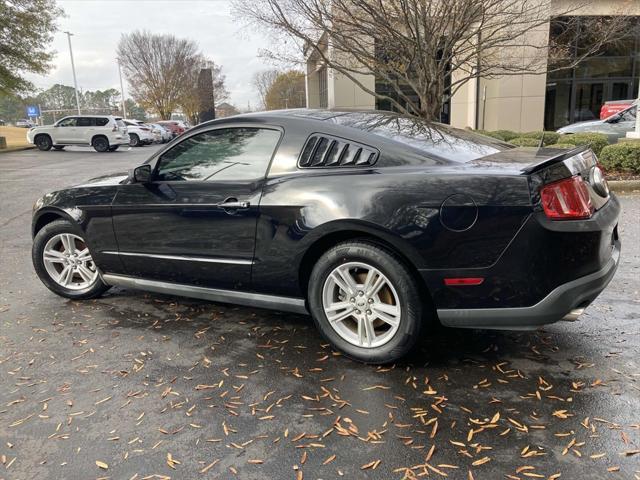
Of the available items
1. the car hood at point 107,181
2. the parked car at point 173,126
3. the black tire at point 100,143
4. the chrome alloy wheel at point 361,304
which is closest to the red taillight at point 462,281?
the chrome alloy wheel at point 361,304

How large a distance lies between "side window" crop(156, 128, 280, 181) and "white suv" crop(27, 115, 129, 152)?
2494 cm

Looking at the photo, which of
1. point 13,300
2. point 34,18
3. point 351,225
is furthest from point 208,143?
point 34,18

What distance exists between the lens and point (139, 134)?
3275 centimetres

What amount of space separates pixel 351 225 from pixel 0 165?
794 inches

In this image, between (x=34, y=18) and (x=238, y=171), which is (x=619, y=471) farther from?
(x=34, y=18)

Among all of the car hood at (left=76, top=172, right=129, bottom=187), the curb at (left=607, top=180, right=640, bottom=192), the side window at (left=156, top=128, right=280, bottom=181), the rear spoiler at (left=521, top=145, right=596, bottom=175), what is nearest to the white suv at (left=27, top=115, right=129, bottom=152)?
the curb at (left=607, top=180, right=640, bottom=192)

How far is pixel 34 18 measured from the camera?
2586cm

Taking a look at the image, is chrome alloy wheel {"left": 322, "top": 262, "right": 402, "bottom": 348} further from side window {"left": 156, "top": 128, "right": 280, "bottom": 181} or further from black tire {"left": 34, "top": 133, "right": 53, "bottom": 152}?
black tire {"left": 34, "top": 133, "right": 53, "bottom": 152}

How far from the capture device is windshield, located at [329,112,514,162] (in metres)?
3.28

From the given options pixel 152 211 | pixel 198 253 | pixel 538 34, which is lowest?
pixel 198 253

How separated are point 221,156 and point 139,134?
3135 cm

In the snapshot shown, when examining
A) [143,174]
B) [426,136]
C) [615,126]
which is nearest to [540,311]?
[426,136]

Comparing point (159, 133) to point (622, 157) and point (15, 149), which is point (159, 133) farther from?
point (622, 157)

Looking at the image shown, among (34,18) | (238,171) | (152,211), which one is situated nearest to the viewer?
(238,171)
